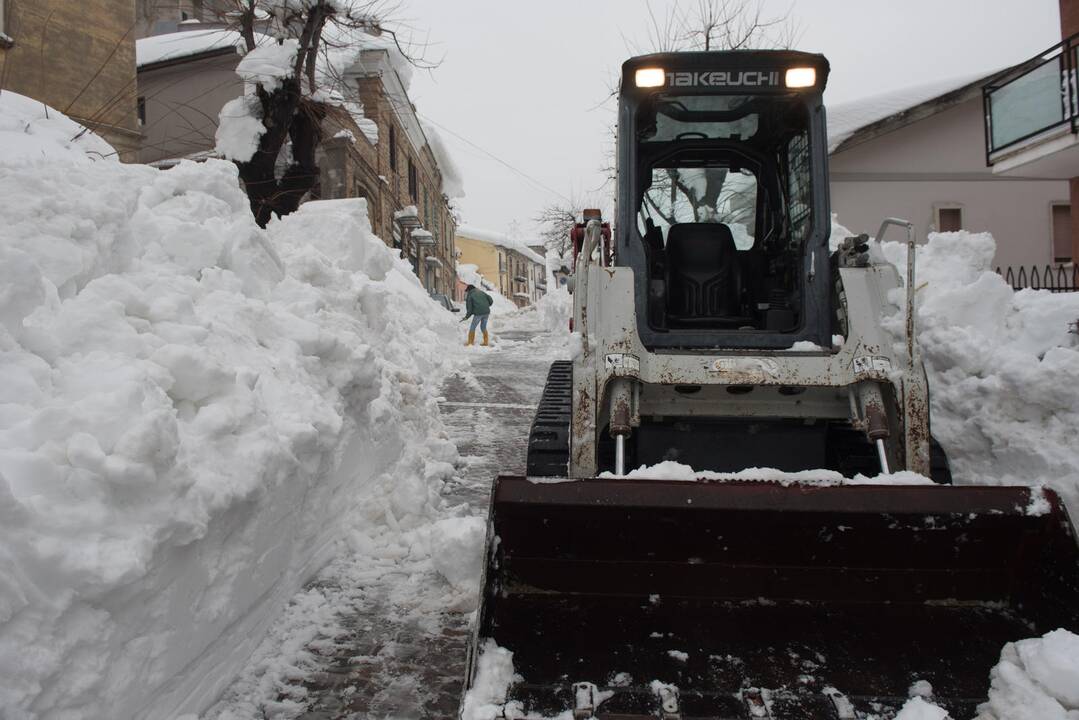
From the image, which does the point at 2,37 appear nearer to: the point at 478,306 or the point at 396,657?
the point at 478,306

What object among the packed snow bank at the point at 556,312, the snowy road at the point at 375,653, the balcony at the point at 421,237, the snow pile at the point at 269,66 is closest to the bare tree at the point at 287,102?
the snow pile at the point at 269,66

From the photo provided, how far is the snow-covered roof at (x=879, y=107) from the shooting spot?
16594mm

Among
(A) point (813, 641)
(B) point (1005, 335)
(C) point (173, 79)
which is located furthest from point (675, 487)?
(C) point (173, 79)

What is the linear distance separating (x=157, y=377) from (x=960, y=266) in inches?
268

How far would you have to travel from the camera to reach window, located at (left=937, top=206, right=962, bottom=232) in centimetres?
1739

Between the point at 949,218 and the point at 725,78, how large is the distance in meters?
15.6

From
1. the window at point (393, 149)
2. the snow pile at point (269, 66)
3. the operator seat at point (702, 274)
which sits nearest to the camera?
the operator seat at point (702, 274)

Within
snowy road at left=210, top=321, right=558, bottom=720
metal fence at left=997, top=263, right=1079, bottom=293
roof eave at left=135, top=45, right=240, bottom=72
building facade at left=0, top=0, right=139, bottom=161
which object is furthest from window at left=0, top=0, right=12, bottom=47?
metal fence at left=997, top=263, right=1079, bottom=293

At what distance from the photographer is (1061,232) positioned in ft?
56.0

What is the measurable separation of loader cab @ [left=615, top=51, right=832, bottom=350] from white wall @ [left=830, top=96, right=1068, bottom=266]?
527 inches

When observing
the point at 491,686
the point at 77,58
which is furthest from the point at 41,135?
the point at 77,58

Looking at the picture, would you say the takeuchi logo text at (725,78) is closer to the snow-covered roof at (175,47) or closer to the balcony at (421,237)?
the snow-covered roof at (175,47)

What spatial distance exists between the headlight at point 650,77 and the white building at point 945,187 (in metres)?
14.2

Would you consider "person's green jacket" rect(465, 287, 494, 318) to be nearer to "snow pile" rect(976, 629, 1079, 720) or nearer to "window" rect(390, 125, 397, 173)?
"window" rect(390, 125, 397, 173)
